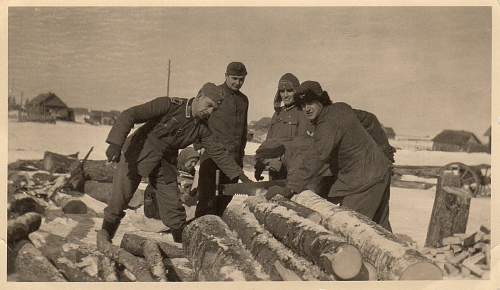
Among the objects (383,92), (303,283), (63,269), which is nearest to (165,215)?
(63,269)

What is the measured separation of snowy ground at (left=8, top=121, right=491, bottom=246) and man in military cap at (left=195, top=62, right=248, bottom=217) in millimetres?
180

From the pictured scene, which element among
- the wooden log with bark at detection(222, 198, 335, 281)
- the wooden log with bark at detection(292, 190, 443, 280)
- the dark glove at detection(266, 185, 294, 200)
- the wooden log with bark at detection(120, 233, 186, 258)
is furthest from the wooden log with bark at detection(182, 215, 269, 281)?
the wooden log with bark at detection(292, 190, 443, 280)

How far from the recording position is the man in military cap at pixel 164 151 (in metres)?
5.76

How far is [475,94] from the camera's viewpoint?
19.9ft

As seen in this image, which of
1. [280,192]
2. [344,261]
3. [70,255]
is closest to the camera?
[344,261]

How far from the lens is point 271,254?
16.7ft

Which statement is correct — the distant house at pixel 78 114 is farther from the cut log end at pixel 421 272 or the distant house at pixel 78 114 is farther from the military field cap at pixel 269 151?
the cut log end at pixel 421 272

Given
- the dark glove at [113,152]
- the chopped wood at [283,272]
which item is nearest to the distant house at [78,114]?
the dark glove at [113,152]

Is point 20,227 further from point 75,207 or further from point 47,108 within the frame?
point 47,108

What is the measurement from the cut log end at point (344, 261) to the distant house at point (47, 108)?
9.86 feet

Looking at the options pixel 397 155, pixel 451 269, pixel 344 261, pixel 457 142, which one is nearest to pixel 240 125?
pixel 397 155

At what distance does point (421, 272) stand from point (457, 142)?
186 cm

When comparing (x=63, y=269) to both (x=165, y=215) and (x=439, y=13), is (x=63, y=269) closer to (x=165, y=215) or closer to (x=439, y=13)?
(x=165, y=215)

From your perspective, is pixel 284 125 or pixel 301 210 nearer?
pixel 301 210
